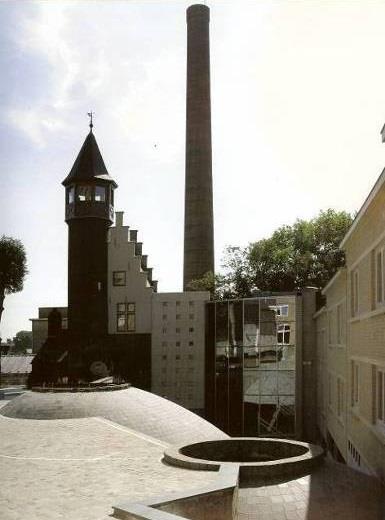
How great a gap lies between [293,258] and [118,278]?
1657cm

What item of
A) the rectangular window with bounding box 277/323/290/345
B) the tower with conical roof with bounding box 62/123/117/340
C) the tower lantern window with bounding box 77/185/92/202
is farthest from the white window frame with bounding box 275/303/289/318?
the tower lantern window with bounding box 77/185/92/202

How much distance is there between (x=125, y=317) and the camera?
1812 inches

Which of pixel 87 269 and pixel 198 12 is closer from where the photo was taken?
pixel 87 269

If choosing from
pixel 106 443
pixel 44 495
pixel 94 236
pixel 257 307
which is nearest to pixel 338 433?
pixel 106 443

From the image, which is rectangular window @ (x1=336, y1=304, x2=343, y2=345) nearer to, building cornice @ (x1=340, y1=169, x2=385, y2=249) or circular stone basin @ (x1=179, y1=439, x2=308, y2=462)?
circular stone basin @ (x1=179, y1=439, x2=308, y2=462)

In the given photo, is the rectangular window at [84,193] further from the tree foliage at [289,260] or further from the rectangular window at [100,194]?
the tree foliage at [289,260]

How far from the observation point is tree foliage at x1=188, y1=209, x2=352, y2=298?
52.4 m

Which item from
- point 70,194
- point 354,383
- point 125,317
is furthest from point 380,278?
point 125,317

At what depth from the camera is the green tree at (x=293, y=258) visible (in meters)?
52.4

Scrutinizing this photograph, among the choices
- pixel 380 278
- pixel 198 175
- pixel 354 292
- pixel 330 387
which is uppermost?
pixel 198 175

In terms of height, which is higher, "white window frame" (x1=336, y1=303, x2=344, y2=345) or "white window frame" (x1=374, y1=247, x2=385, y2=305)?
"white window frame" (x1=374, y1=247, x2=385, y2=305)

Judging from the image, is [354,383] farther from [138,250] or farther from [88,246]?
[138,250]

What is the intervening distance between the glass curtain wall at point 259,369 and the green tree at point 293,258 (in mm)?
13587

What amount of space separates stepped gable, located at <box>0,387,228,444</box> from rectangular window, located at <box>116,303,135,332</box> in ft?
65.1
